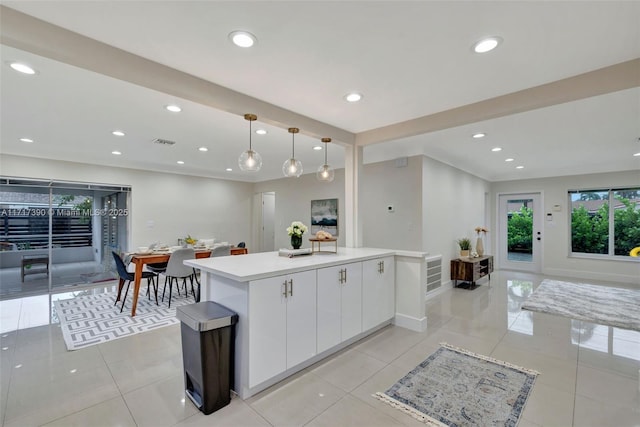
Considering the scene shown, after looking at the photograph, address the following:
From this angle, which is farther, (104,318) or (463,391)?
(104,318)

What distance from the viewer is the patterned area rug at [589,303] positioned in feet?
Result: 12.7

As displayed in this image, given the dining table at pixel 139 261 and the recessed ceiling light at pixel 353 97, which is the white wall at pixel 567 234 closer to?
the recessed ceiling light at pixel 353 97

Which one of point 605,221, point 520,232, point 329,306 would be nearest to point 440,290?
point 329,306

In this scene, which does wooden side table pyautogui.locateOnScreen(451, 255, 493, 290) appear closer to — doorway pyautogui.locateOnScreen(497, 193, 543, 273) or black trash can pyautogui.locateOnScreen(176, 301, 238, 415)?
→ doorway pyautogui.locateOnScreen(497, 193, 543, 273)

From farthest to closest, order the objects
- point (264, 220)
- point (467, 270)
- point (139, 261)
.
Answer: point (264, 220) < point (467, 270) < point (139, 261)

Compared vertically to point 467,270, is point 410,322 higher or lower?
lower

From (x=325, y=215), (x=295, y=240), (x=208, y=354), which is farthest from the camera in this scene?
(x=325, y=215)

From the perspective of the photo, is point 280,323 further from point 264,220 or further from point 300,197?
point 264,220

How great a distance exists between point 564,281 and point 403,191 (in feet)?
14.9

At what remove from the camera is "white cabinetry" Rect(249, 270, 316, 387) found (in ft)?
6.97

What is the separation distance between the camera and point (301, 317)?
2451 mm

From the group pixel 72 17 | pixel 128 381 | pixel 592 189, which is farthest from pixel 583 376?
pixel 592 189

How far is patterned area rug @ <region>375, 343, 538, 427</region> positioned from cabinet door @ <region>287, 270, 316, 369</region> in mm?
703

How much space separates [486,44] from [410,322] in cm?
299
